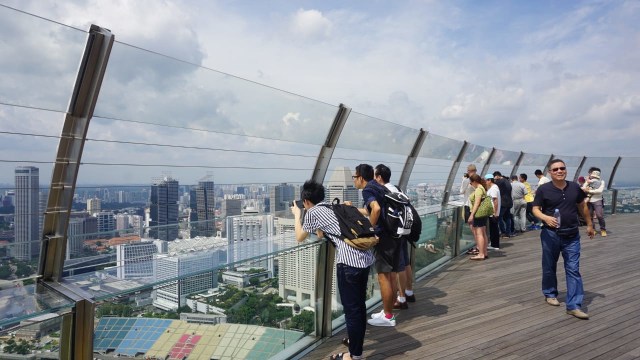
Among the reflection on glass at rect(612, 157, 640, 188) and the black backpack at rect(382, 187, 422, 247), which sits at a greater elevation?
the reflection on glass at rect(612, 157, 640, 188)

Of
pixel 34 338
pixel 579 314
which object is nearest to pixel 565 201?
pixel 579 314

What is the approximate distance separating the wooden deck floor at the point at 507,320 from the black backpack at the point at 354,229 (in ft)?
3.46

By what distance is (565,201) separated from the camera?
436cm

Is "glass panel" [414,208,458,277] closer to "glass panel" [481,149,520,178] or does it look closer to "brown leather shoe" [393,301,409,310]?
"brown leather shoe" [393,301,409,310]

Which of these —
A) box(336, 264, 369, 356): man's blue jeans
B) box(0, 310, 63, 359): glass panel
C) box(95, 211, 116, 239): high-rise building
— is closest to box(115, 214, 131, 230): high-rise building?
box(95, 211, 116, 239): high-rise building

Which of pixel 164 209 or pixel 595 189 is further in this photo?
pixel 595 189

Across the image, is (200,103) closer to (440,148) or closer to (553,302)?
(553,302)

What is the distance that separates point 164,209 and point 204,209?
1.67 feet

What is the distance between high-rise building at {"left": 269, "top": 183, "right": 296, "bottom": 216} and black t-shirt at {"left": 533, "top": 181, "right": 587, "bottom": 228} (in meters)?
2.74

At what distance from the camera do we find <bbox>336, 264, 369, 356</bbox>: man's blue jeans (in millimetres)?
3145

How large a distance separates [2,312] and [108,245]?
3.61 feet

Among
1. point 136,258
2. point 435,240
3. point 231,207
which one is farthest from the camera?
point 435,240

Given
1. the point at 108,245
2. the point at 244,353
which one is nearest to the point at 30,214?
the point at 108,245

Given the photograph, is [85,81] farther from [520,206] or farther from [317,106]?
[520,206]
